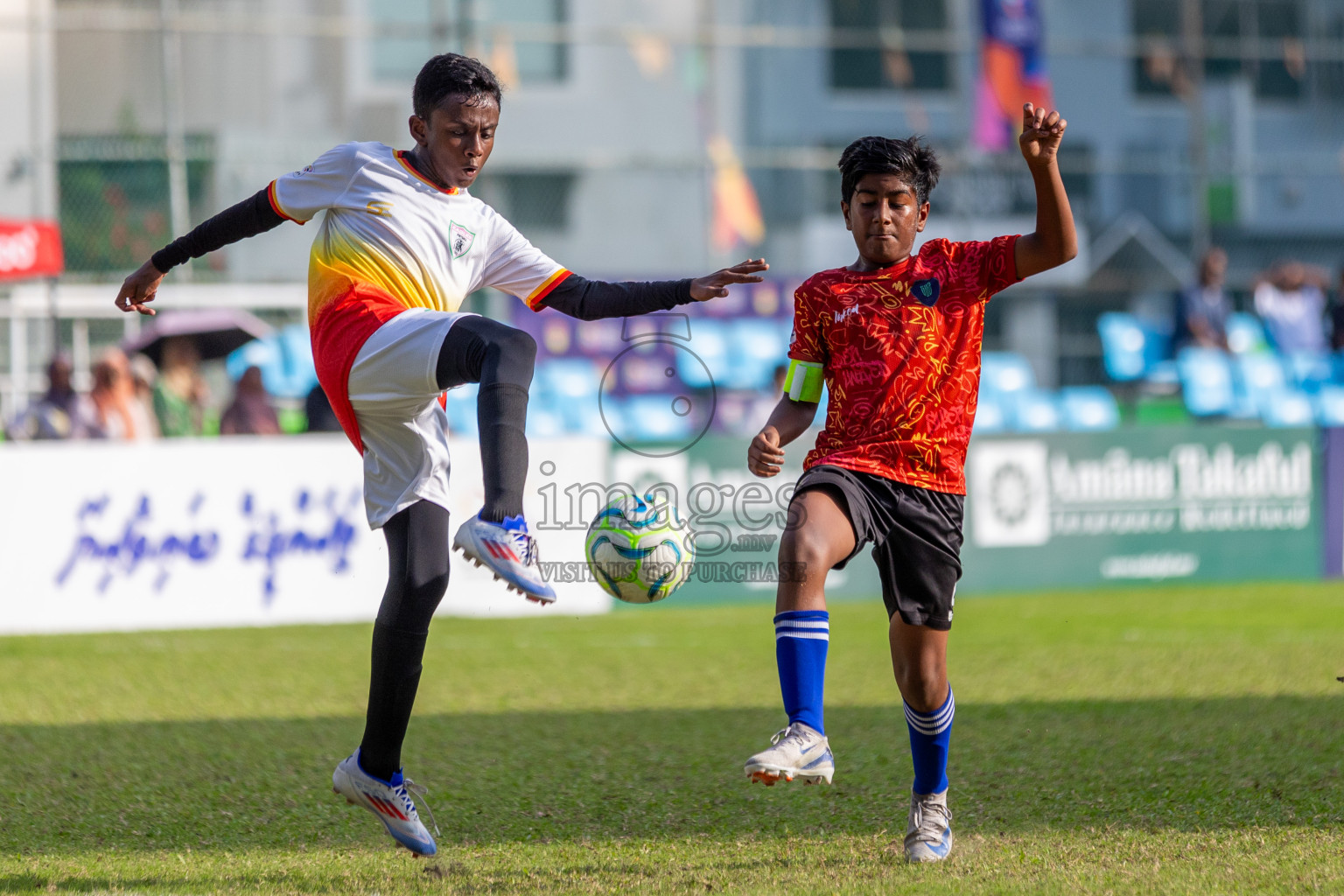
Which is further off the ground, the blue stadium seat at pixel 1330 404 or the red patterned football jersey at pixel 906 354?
the red patterned football jersey at pixel 906 354

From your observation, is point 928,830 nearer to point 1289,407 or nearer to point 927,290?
point 927,290

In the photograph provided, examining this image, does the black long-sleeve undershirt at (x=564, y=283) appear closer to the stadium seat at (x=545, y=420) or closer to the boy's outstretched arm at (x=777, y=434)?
the boy's outstretched arm at (x=777, y=434)

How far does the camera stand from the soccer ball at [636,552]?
415 centimetres

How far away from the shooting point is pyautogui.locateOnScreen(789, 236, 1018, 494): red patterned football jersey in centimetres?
388

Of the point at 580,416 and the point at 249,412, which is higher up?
the point at 249,412

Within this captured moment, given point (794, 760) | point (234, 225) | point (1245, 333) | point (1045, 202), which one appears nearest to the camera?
point (794, 760)

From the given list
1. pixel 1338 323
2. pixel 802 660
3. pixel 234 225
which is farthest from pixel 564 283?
pixel 1338 323

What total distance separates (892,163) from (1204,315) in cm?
1144

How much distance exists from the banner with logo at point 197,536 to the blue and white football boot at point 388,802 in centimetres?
592

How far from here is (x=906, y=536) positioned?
3.84 metres

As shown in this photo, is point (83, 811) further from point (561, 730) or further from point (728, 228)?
point (728, 228)

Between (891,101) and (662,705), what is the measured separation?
15.7 meters

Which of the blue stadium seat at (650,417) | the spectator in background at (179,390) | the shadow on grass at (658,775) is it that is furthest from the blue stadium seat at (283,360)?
the shadow on grass at (658,775)

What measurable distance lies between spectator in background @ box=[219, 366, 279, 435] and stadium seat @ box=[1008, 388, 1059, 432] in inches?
273
